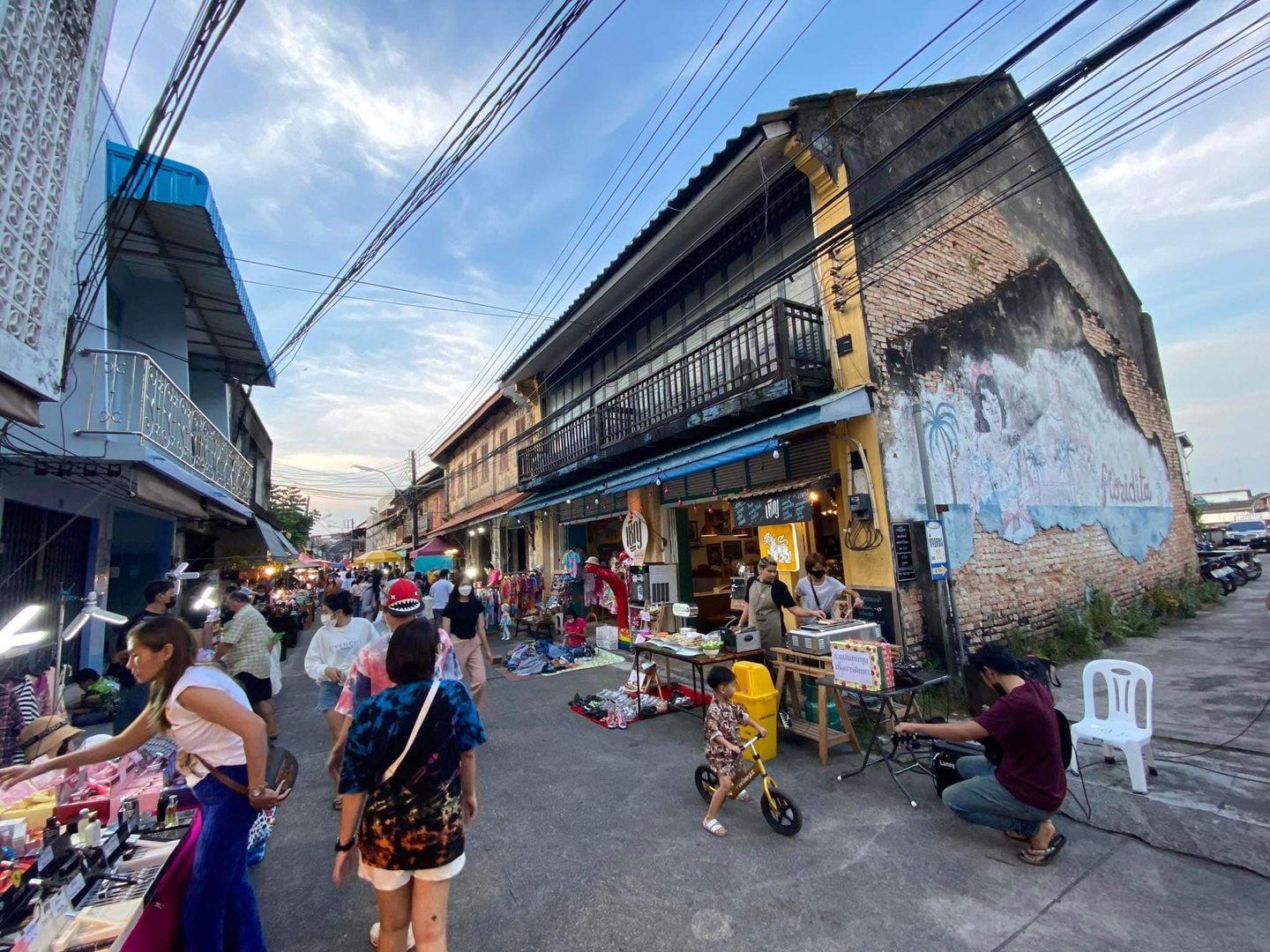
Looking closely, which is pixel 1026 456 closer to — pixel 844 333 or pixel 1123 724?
pixel 844 333

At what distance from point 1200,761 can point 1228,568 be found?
608 inches

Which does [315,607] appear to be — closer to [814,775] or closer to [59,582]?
[59,582]

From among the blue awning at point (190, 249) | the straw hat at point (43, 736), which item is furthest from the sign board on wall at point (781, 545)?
the blue awning at point (190, 249)

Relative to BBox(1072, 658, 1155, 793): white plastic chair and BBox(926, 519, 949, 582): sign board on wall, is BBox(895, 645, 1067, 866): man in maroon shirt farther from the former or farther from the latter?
BBox(926, 519, 949, 582): sign board on wall

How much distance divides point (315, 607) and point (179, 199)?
754 inches

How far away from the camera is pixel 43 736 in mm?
4703

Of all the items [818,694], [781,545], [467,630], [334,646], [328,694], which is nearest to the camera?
[334,646]

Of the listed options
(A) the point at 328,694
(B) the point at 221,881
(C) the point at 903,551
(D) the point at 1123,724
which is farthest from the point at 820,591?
(B) the point at 221,881

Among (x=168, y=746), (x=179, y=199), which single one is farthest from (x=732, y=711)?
(x=179, y=199)

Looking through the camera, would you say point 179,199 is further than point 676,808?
Yes

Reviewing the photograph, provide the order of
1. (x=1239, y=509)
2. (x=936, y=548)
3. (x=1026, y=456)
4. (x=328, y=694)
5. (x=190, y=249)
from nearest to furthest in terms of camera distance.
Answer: (x=328, y=694) < (x=936, y=548) < (x=190, y=249) < (x=1026, y=456) < (x=1239, y=509)

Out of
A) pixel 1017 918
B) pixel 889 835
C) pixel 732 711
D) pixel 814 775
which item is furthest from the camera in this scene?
pixel 814 775

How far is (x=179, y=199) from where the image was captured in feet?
23.0

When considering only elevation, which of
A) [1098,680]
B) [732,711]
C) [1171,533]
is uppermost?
[1171,533]
